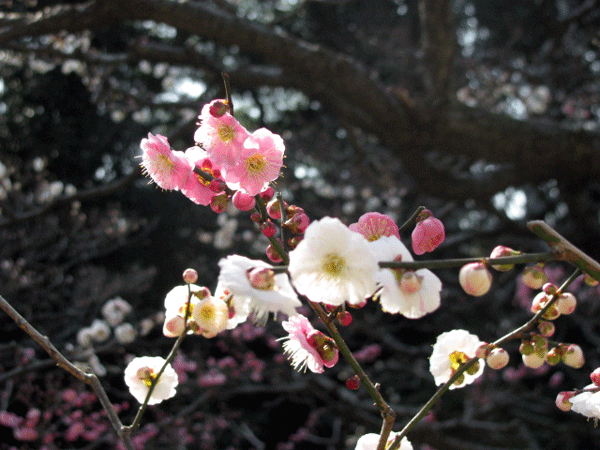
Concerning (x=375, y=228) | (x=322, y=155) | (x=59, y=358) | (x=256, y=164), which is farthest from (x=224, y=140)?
(x=322, y=155)

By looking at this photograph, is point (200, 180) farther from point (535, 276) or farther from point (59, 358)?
point (535, 276)

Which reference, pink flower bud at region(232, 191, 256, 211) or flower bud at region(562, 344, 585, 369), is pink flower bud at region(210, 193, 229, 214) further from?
flower bud at region(562, 344, 585, 369)

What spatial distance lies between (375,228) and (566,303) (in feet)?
0.73

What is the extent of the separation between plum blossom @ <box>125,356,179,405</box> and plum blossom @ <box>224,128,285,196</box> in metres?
0.27

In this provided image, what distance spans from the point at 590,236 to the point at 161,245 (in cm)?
354

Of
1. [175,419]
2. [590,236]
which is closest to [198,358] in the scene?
[175,419]

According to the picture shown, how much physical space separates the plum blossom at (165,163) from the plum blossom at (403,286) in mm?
276

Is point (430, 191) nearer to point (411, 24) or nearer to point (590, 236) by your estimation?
point (590, 236)

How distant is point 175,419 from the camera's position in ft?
9.68

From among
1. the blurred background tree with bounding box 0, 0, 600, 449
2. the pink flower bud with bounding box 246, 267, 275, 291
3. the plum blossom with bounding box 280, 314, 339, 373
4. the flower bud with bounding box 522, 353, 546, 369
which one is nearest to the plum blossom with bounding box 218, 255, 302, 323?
the pink flower bud with bounding box 246, 267, 275, 291

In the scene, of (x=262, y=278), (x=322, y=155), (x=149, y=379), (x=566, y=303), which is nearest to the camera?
(x=262, y=278)

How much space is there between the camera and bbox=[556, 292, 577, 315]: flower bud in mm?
548

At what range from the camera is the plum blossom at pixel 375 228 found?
57 centimetres

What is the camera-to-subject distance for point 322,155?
409 centimetres
